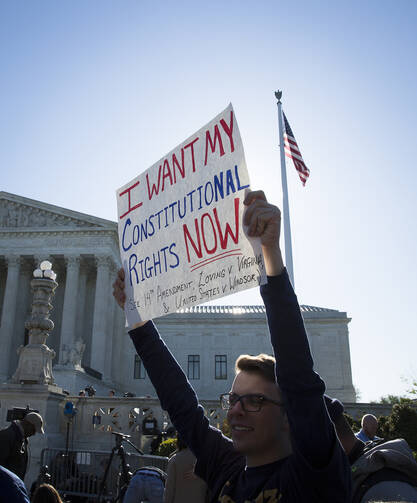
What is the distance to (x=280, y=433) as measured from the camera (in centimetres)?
237

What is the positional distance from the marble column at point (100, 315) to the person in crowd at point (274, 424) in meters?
40.3

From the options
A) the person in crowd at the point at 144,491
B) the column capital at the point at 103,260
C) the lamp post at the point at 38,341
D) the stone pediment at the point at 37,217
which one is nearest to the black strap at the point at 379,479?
the person in crowd at the point at 144,491

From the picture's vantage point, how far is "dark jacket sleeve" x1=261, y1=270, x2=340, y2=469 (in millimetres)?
1988

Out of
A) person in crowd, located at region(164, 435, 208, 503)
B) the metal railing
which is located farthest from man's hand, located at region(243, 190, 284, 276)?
the metal railing

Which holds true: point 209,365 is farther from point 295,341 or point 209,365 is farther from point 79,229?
point 295,341

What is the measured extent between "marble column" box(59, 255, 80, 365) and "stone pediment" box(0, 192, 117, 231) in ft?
10.7

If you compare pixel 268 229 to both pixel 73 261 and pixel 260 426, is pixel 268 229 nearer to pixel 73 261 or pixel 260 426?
pixel 260 426

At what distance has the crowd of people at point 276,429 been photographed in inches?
79.0

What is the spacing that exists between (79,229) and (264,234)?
43.9m

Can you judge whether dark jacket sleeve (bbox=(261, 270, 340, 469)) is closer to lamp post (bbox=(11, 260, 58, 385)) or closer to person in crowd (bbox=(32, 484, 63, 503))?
person in crowd (bbox=(32, 484, 63, 503))

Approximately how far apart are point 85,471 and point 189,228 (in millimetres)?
11200

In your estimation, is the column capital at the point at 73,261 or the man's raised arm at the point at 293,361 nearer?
the man's raised arm at the point at 293,361

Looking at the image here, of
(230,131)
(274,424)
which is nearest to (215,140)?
(230,131)

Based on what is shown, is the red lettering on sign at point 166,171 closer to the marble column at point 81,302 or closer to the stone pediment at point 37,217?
the stone pediment at point 37,217
